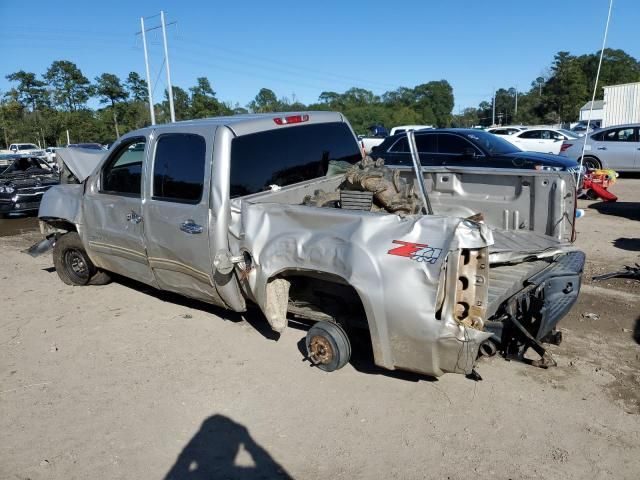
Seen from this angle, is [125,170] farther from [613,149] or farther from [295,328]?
[613,149]

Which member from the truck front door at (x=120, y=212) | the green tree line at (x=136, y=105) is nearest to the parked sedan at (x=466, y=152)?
the truck front door at (x=120, y=212)

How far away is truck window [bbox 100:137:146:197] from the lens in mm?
5109

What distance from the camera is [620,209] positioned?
10.6 metres

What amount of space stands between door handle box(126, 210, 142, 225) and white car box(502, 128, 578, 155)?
55.1 ft

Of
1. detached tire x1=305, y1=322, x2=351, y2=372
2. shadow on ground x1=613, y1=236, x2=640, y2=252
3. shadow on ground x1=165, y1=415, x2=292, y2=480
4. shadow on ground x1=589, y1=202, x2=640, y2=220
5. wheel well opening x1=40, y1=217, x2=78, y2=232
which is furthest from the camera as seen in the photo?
shadow on ground x1=589, y1=202, x2=640, y2=220

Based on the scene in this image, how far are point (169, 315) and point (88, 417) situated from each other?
1.91m

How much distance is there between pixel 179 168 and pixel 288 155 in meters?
0.96

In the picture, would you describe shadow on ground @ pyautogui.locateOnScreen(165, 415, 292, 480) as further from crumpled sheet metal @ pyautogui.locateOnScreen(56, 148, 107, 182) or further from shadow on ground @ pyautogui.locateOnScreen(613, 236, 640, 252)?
shadow on ground @ pyautogui.locateOnScreen(613, 236, 640, 252)

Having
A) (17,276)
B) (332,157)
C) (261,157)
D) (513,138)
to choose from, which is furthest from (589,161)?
(17,276)

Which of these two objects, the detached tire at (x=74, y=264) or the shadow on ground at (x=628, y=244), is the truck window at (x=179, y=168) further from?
the shadow on ground at (x=628, y=244)

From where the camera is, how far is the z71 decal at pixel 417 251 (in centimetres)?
308

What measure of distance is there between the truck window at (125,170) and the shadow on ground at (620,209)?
8747 millimetres

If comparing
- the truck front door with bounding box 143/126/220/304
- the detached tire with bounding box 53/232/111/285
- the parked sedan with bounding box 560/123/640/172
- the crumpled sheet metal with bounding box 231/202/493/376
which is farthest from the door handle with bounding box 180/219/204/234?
the parked sedan with bounding box 560/123/640/172

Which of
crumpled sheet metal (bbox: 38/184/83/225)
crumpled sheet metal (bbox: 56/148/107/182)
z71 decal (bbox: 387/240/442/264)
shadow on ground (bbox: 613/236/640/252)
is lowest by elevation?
shadow on ground (bbox: 613/236/640/252)
